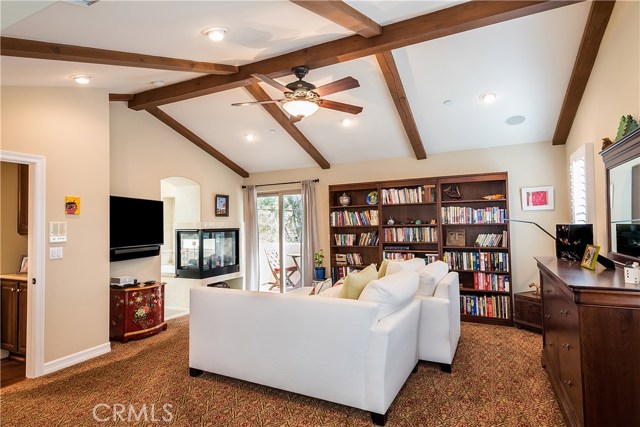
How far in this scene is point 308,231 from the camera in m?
6.30

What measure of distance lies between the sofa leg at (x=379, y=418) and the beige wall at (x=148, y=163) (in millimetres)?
3693

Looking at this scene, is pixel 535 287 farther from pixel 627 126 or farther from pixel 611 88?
pixel 627 126

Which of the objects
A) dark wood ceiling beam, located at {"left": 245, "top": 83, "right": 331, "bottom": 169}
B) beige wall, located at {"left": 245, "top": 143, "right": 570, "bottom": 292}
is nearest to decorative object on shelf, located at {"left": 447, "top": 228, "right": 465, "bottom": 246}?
beige wall, located at {"left": 245, "top": 143, "right": 570, "bottom": 292}

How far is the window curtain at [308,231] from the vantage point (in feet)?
20.5

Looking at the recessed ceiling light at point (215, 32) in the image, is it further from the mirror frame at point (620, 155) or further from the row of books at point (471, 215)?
the row of books at point (471, 215)

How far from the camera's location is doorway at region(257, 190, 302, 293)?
6672 mm

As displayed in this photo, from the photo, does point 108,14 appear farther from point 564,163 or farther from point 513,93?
point 564,163

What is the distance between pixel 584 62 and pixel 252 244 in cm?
547

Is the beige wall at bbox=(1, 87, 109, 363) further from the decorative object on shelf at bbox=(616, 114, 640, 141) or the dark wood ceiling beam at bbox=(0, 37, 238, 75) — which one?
the decorative object on shelf at bbox=(616, 114, 640, 141)

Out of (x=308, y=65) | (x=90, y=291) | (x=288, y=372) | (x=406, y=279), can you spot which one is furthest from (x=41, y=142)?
(x=406, y=279)

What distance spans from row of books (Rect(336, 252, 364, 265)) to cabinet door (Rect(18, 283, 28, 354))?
4.12 meters

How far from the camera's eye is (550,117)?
14.1ft

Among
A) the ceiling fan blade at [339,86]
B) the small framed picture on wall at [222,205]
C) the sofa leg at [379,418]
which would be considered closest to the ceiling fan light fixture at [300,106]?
the ceiling fan blade at [339,86]

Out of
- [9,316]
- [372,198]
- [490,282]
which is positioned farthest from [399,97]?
[9,316]
